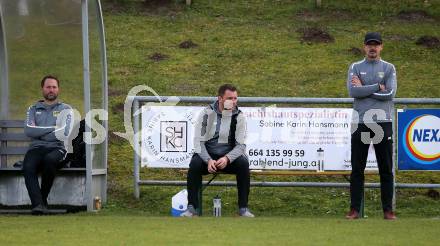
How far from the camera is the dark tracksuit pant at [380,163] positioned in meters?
11.8

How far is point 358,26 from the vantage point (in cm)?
2497

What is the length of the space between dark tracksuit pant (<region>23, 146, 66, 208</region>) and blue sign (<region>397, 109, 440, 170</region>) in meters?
4.77

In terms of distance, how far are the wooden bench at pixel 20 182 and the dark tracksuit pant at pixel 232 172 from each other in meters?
1.61

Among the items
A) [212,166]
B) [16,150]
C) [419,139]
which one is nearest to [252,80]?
[419,139]

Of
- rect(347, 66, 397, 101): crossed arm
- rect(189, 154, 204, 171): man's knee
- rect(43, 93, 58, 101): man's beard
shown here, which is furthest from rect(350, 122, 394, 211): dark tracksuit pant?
rect(43, 93, 58, 101): man's beard

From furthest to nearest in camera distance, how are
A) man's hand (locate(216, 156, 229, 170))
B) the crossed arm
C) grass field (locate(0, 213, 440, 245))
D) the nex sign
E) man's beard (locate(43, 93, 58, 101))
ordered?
the nex sign
man's beard (locate(43, 93, 58, 101))
man's hand (locate(216, 156, 229, 170))
the crossed arm
grass field (locate(0, 213, 440, 245))

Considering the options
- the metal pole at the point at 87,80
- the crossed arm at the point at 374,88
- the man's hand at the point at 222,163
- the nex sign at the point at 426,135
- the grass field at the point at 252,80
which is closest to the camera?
the grass field at the point at 252,80

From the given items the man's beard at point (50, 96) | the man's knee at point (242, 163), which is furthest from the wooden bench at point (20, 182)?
the man's knee at point (242, 163)

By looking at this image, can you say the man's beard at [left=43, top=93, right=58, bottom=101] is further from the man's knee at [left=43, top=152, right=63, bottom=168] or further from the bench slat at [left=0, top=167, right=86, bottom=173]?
the bench slat at [left=0, top=167, right=86, bottom=173]

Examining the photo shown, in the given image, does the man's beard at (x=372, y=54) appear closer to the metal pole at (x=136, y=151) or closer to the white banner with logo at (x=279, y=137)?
the white banner with logo at (x=279, y=137)

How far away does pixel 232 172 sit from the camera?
41.3 ft

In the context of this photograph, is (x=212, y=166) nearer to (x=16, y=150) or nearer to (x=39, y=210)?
(x=39, y=210)

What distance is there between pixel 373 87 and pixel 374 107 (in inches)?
10.4

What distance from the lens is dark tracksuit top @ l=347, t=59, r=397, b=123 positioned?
11656 mm
